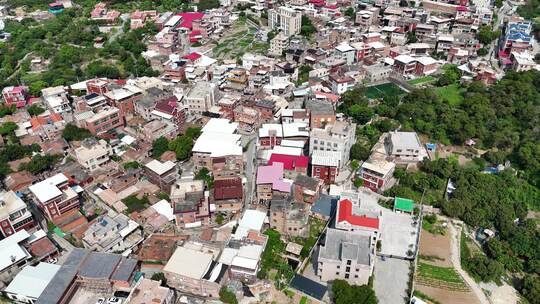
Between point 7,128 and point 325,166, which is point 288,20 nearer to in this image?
point 325,166

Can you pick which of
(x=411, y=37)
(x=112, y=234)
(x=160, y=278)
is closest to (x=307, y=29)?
(x=411, y=37)

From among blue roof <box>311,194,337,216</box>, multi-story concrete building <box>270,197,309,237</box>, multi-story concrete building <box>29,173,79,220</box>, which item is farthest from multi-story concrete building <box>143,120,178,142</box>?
blue roof <box>311,194,337,216</box>

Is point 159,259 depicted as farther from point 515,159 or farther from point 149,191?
point 515,159

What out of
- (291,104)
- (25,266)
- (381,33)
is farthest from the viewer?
(381,33)

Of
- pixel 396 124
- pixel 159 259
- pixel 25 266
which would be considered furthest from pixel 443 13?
pixel 25 266

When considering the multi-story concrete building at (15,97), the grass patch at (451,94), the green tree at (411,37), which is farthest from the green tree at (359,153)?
the multi-story concrete building at (15,97)

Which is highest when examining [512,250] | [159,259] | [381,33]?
[381,33]
